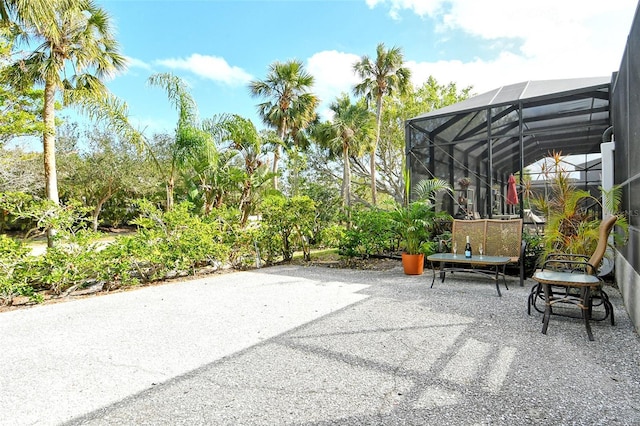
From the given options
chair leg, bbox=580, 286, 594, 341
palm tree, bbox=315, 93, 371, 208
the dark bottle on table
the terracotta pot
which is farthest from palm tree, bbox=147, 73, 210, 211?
chair leg, bbox=580, 286, 594, 341

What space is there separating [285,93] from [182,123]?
28.8ft

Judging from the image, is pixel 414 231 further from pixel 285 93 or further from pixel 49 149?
pixel 285 93

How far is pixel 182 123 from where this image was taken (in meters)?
8.90

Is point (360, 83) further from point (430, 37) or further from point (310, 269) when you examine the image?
point (310, 269)

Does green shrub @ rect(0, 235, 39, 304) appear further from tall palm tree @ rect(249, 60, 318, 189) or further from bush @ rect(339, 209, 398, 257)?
tall palm tree @ rect(249, 60, 318, 189)

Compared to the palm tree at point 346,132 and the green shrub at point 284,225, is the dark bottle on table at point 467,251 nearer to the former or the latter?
the green shrub at point 284,225

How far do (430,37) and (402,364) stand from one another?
46.7 feet

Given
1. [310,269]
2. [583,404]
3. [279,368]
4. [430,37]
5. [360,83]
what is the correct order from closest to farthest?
1. [583,404]
2. [279,368]
3. [310,269]
4. [430,37]
5. [360,83]

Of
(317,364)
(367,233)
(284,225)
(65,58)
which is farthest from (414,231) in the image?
(65,58)

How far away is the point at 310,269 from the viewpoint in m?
7.18

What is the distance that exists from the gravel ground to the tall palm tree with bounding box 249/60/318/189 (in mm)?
13175

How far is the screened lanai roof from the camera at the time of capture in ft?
21.8

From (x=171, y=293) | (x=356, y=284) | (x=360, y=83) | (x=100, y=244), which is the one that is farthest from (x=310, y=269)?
(x=360, y=83)

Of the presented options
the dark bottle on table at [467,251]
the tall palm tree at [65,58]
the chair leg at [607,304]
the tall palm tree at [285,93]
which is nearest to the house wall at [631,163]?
the chair leg at [607,304]
